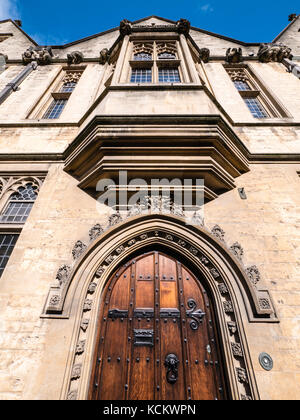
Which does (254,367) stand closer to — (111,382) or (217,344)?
(217,344)

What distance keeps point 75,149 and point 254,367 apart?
4774mm

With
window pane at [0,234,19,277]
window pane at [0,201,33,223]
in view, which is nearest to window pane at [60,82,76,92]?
window pane at [0,201,33,223]

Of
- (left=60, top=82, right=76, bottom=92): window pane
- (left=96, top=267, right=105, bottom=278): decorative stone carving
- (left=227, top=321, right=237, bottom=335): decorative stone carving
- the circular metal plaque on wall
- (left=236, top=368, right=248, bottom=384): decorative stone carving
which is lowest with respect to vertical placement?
(left=236, top=368, right=248, bottom=384): decorative stone carving

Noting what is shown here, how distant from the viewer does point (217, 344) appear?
9.43 feet

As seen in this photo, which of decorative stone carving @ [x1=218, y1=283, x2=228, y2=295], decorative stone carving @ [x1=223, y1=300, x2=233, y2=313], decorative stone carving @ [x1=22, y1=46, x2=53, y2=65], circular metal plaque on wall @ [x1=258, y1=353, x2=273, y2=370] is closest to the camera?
circular metal plaque on wall @ [x1=258, y1=353, x2=273, y2=370]

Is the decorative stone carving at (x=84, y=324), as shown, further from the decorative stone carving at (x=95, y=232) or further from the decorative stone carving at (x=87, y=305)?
the decorative stone carving at (x=95, y=232)

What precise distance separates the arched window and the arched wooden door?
8.13 feet

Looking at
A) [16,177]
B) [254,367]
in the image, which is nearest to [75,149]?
[16,177]

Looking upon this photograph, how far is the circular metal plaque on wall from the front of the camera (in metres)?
2.48

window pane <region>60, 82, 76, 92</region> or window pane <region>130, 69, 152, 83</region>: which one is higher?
window pane <region>60, 82, 76, 92</region>

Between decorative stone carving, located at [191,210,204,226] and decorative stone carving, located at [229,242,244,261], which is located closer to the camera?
decorative stone carving, located at [229,242,244,261]

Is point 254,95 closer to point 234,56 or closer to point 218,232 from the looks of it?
point 234,56

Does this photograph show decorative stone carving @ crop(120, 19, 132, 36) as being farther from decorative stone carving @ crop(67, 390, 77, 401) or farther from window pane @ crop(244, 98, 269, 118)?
decorative stone carving @ crop(67, 390, 77, 401)

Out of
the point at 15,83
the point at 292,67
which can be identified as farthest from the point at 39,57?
the point at 292,67
